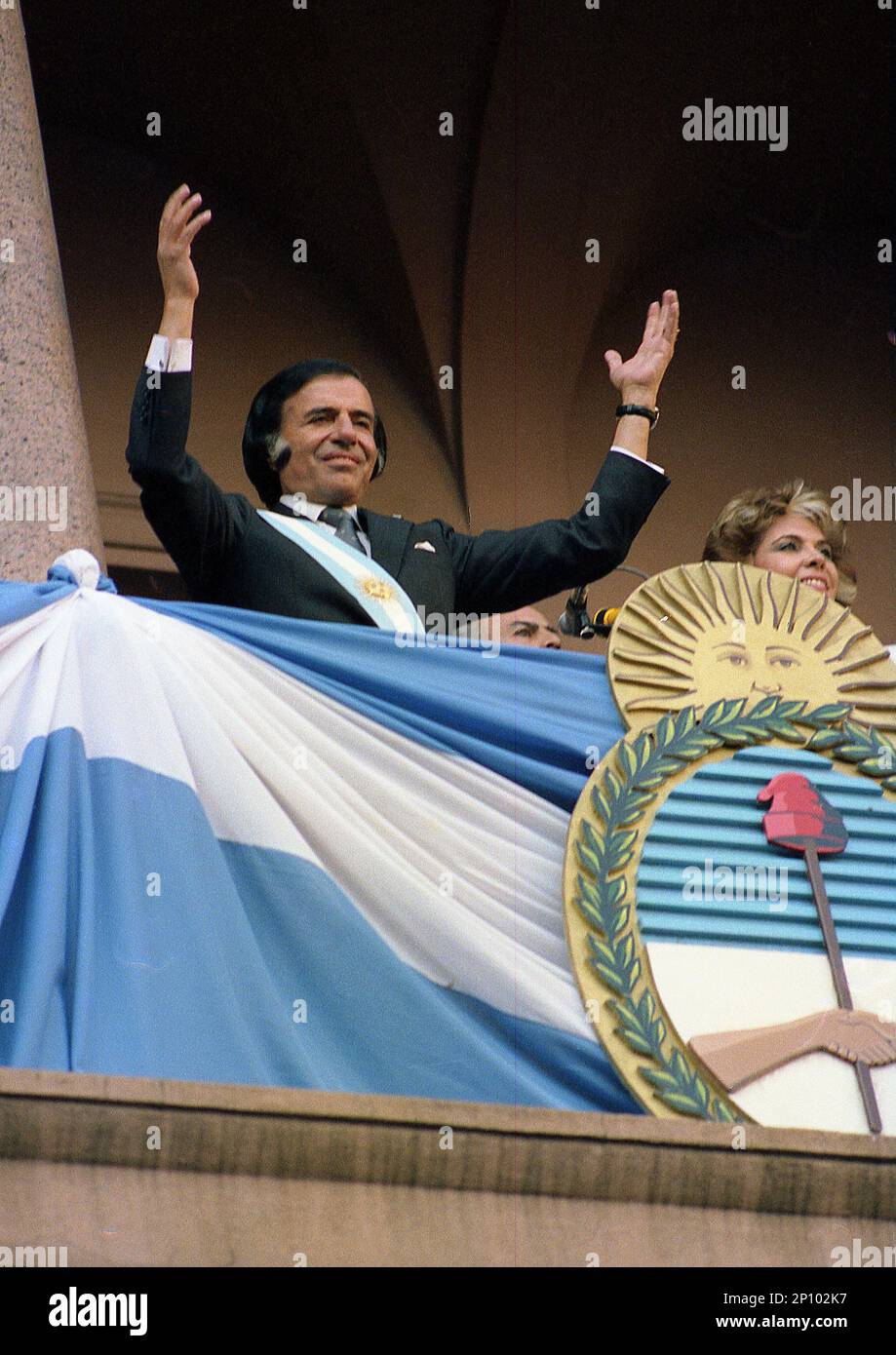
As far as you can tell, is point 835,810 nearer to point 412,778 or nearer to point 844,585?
point 412,778

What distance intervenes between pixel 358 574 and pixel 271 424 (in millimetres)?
535

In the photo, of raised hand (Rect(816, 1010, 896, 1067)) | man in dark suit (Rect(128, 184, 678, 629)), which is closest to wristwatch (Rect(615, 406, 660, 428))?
man in dark suit (Rect(128, 184, 678, 629))

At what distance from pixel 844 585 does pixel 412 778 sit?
1669 millimetres

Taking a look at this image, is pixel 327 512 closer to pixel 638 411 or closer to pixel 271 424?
pixel 271 424

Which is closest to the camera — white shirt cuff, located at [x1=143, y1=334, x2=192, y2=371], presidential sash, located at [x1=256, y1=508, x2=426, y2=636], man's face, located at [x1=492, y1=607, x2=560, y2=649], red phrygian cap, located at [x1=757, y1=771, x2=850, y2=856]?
red phrygian cap, located at [x1=757, y1=771, x2=850, y2=856]

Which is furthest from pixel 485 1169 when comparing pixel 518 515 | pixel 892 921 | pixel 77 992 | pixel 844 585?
pixel 518 515

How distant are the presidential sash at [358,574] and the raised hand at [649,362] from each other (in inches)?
27.5

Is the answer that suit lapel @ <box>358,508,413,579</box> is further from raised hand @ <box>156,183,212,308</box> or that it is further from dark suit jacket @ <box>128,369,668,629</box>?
raised hand @ <box>156,183,212,308</box>

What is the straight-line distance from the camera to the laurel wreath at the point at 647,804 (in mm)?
4449

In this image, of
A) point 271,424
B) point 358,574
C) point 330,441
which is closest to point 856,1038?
point 358,574

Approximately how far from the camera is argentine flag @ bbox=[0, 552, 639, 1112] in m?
4.20

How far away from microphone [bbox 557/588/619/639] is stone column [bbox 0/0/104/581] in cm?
108

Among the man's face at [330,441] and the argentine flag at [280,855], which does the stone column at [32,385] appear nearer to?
the man's face at [330,441]

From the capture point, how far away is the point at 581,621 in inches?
226
